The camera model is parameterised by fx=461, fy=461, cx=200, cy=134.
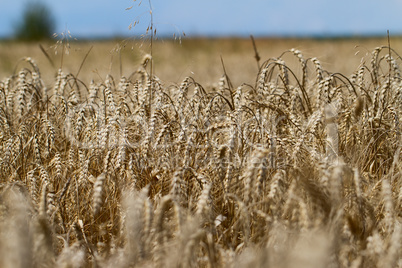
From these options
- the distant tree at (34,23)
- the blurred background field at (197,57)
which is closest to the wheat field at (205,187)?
the blurred background field at (197,57)

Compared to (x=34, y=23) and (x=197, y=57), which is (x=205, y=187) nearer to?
(x=197, y=57)

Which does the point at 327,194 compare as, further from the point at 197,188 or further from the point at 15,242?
the point at 15,242

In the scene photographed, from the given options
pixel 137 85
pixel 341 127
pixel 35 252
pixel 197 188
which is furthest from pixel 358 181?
pixel 137 85

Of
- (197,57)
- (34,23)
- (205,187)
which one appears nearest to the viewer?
(205,187)

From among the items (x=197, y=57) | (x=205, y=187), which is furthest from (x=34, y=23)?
(x=205, y=187)

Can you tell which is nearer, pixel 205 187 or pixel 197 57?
pixel 205 187

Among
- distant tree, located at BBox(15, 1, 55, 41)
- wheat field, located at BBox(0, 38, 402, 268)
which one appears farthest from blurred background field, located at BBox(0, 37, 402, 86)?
distant tree, located at BBox(15, 1, 55, 41)

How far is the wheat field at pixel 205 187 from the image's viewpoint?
1.24m

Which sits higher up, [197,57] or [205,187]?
[197,57]

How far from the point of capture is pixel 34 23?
4309 centimetres

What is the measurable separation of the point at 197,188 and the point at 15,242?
0.88 m

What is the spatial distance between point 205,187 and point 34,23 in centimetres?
4564

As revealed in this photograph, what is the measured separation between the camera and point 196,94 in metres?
2.19

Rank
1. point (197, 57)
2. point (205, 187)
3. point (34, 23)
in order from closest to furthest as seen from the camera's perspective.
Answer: point (205, 187)
point (197, 57)
point (34, 23)
